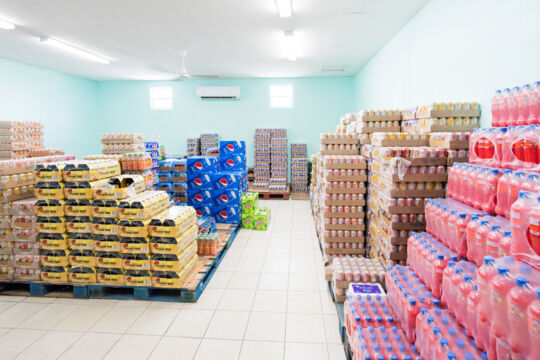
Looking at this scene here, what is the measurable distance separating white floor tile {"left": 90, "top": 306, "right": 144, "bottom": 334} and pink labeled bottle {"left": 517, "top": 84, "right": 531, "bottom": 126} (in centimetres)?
Answer: 482

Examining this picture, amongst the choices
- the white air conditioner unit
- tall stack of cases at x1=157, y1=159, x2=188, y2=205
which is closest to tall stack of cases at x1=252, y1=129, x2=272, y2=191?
the white air conditioner unit

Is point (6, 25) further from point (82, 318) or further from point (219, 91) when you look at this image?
point (219, 91)

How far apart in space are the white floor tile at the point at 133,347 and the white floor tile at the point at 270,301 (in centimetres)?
143

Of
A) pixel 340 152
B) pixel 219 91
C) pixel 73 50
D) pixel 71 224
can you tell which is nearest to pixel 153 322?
pixel 71 224

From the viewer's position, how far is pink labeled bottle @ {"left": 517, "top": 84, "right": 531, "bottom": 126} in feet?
8.61

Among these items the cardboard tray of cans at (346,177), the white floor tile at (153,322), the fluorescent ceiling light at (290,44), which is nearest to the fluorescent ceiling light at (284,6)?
the fluorescent ceiling light at (290,44)

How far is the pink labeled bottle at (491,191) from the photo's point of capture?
2639mm

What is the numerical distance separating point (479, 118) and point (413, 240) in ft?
7.95

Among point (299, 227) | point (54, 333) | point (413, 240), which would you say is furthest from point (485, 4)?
point (54, 333)

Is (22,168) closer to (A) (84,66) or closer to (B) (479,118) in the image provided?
(B) (479,118)

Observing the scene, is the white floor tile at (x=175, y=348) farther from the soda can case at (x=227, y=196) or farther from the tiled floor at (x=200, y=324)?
the soda can case at (x=227, y=196)

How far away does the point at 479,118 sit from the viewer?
4.55 metres

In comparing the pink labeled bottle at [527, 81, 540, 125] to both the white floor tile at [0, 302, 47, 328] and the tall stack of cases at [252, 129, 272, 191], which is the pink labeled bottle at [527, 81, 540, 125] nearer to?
the white floor tile at [0, 302, 47, 328]

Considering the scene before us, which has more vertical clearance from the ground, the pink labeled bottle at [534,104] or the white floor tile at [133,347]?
the pink labeled bottle at [534,104]
